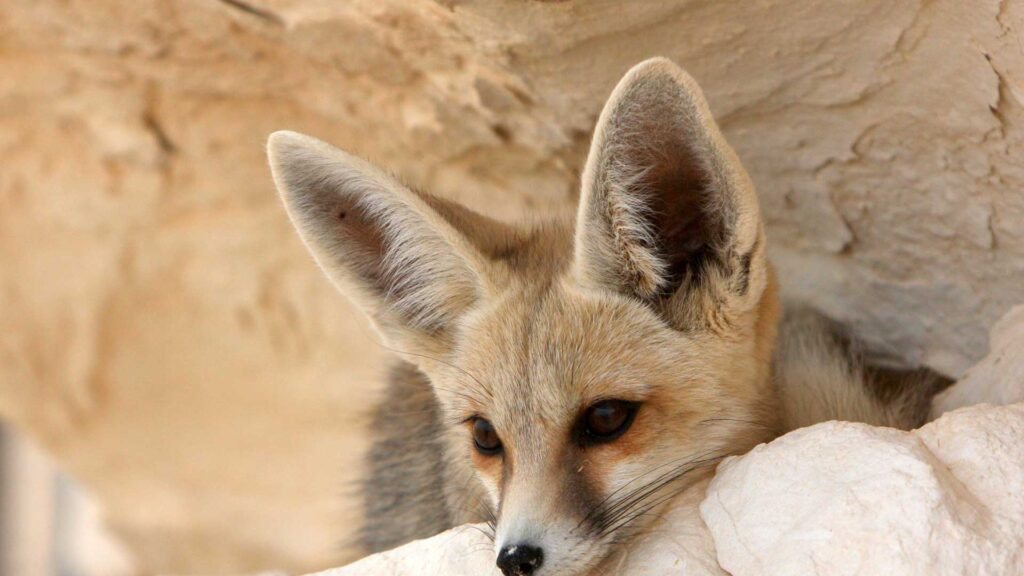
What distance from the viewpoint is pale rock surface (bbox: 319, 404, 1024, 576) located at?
1705mm

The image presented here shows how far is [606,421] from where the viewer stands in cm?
216

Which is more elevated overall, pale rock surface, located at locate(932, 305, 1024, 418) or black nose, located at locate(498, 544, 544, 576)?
pale rock surface, located at locate(932, 305, 1024, 418)

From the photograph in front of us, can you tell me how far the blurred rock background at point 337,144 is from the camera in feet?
7.61

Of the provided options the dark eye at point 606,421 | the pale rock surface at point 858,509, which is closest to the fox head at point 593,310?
the dark eye at point 606,421

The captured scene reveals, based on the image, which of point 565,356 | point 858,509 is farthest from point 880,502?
point 565,356

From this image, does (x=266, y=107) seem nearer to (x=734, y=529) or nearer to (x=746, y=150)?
(x=746, y=150)

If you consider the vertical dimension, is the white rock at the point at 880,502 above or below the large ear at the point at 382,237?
above

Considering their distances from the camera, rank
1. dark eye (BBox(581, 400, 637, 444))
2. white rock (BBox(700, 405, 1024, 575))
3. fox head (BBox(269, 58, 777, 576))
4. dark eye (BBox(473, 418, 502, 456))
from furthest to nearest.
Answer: dark eye (BBox(473, 418, 502, 456))
dark eye (BBox(581, 400, 637, 444))
fox head (BBox(269, 58, 777, 576))
white rock (BBox(700, 405, 1024, 575))

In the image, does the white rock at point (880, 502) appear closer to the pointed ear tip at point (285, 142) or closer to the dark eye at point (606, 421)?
the dark eye at point (606, 421)

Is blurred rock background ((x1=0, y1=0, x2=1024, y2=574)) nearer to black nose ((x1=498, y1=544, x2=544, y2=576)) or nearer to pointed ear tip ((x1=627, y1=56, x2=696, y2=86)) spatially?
pointed ear tip ((x1=627, y1=56, x2=696, y2=86))

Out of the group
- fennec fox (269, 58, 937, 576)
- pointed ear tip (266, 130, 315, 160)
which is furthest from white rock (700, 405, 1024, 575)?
pointed ear tip (266, 130, 315, 160)

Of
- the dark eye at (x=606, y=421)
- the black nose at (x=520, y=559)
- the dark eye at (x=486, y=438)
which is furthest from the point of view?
the dark eye at (x=486, y=438)

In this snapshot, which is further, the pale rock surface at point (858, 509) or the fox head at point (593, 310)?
the fox head at point (593, 310)

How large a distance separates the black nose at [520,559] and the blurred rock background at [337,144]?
1.02 metres
